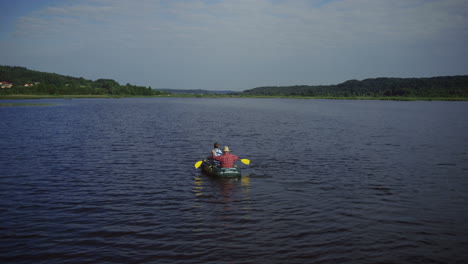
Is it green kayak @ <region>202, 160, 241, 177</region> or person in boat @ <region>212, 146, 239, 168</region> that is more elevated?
person in boat @ <region>212, 146, 239, 168</region>

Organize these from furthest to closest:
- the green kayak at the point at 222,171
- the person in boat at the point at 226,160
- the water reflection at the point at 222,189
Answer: the person in boat at the point at 226,160, the green kayak at the point at 222,171, the water reflection at the point at 222,189

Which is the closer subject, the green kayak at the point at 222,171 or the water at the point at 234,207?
the water at the point at 234,207

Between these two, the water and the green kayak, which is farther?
the green kayak

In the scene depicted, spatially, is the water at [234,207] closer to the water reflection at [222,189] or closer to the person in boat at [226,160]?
the water reflection at [222,189]

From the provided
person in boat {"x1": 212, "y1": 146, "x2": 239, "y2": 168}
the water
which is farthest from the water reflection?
person in boat {"x1": 212, "y1": 146, "x2": 239, "y2": 168}

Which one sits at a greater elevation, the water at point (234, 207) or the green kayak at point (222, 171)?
the green kayak at point (222, 171)

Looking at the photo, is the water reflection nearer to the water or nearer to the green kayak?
the water

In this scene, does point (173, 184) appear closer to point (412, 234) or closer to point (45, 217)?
point (45, 217)

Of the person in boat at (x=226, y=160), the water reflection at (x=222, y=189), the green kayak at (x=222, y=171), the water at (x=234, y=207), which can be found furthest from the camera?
the person in boat at (x=226, y=160)

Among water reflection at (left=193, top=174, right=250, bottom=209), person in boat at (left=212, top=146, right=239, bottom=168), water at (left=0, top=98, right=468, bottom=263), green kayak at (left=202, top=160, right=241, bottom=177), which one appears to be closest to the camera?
water at (left=0, top=98, right=468, bottom=263)

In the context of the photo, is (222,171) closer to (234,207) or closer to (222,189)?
(222,189)

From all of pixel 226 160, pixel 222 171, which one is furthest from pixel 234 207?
pixel 226 160

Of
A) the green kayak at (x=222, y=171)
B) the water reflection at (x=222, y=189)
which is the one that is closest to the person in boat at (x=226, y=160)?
the green kayak at (x=222, y=171)

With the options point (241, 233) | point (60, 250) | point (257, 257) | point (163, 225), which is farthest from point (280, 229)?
point (60, 250)
